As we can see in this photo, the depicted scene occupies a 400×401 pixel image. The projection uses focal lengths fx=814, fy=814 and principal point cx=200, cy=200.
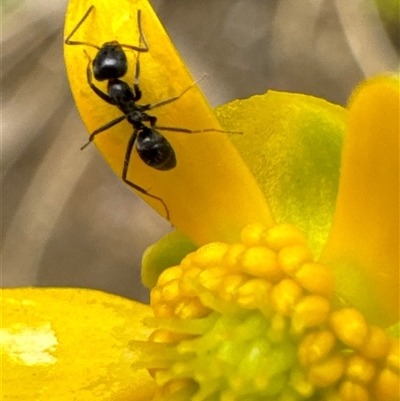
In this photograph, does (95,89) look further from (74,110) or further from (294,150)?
(74,110)

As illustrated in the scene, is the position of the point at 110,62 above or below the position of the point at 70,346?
above

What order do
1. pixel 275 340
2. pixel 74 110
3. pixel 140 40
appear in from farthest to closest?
pixel 74 110 < pixel 140 40 < pixel 275 340

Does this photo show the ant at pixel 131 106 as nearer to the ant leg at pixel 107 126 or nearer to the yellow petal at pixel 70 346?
the ant leg at pixel 107 126

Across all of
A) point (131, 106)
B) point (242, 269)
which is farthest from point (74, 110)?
point (242, 269)

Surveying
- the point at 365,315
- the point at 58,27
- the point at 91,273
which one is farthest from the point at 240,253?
the point at 58,27

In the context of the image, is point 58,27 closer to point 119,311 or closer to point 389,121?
point 119,311

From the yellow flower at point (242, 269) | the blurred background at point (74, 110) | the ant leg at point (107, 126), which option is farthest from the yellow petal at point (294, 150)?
the blurred background at point (74, 110)

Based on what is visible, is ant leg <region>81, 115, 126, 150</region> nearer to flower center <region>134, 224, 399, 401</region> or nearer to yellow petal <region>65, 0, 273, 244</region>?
yellow petal <region>65, 0, 273, 244</region>
